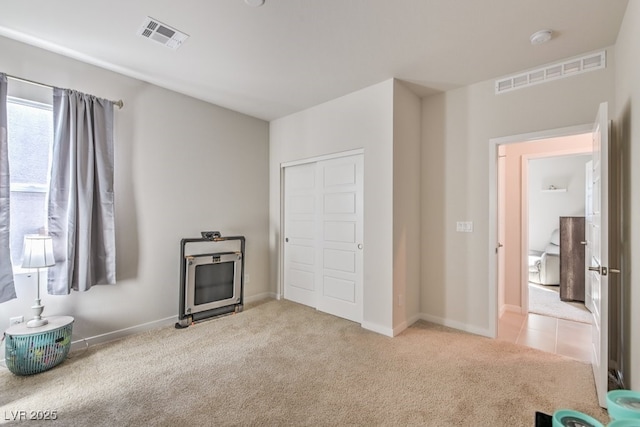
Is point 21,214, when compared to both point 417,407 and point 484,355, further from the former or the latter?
point 484,355

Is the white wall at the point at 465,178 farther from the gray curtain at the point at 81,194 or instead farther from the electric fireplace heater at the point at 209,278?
the gray curtain at the point at 81,194

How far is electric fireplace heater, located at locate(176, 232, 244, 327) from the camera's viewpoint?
3.34m

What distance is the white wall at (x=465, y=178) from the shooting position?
2875 mm

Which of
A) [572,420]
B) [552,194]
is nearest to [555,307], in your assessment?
[552,194]

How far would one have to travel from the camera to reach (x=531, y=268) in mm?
5461

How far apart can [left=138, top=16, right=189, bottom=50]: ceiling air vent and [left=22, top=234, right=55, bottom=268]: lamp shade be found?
1888 millimetres

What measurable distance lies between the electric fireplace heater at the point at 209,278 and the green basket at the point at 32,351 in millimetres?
1086

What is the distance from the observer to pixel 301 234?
13.8 feet

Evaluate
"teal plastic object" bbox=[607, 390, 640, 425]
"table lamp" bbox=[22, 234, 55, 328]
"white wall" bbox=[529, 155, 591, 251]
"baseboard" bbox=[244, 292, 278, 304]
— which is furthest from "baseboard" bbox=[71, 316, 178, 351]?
"white wall" bbox=[529, 155, 591, 251]

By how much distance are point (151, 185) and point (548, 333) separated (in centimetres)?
472

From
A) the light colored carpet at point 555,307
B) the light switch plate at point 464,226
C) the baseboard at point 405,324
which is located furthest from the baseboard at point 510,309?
the light switch plate at point 464,226

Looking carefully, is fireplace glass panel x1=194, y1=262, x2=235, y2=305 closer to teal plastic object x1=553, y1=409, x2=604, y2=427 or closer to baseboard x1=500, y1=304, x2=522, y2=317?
teal plastic object x1=553, y1=409, x2=604, y2=427

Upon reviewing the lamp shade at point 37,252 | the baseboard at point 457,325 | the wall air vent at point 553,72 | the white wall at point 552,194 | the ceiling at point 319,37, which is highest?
the ceiling at point 319,37

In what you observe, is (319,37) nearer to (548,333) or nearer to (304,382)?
(304,382)
